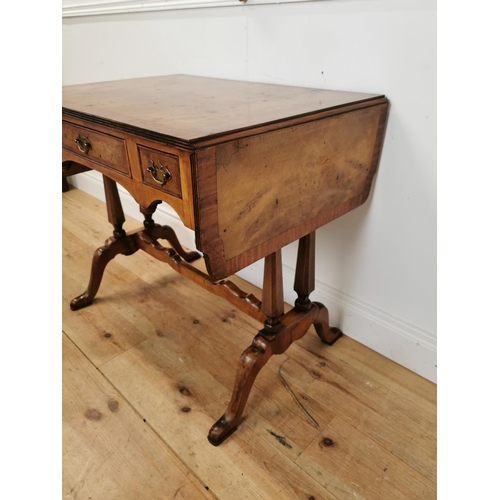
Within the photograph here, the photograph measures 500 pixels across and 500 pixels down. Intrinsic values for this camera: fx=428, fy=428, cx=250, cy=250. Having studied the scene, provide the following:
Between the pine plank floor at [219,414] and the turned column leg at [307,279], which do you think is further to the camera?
the turned column leg at [307,279]

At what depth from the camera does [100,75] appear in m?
2.29

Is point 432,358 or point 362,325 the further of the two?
point 362,325

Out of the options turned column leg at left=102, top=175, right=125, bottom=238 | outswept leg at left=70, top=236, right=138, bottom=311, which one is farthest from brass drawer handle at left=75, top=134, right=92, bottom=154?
outswept leg at left=70, top=236, right=138, bottom=311

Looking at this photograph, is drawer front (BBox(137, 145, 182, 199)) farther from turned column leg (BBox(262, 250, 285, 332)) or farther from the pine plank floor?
the pine plank floor

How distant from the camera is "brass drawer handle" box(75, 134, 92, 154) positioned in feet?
3.51

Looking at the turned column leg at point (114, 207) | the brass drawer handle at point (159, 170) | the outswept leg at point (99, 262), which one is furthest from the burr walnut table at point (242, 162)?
the outswept leg at point (99, 262)

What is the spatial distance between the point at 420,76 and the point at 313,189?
0.41 metres

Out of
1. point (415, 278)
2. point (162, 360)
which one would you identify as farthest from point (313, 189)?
point (162, 360)

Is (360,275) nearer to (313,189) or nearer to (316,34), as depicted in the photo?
(313,189)

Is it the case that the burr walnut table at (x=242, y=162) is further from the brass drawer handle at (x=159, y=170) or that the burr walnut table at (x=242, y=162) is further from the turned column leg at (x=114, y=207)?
the turned column leg at (x=114, y=207)

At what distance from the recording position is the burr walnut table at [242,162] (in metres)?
0.82

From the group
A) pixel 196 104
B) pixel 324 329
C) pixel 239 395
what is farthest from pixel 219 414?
pixel 196 104

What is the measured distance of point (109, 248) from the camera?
5.57 ft

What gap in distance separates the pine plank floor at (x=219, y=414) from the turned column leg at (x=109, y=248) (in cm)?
5
